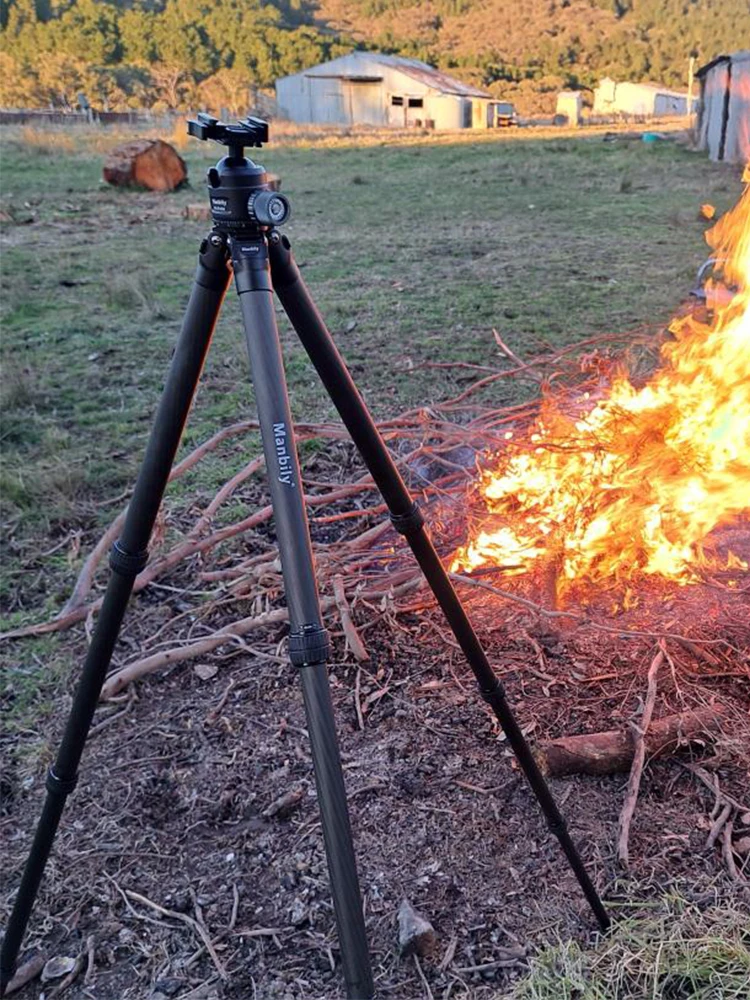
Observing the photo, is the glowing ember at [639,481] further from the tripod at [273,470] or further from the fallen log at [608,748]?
the tripod at [273,470]

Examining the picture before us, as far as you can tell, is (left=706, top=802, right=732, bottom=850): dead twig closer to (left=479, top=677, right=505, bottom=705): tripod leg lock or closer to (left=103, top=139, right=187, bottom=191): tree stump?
(left=479, top=677, right=505, bottom=705): tripod leg lock

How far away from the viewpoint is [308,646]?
3.67ft

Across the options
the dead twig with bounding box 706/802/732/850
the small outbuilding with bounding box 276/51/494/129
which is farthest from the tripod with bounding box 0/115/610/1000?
the small outbuilding with bounding box 276/51/494/129

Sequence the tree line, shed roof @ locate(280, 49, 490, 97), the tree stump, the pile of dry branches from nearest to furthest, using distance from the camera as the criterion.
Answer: the pile of dry branches
the tree stump
shed roof @ locate(280, 49, 490, 97)
the tree line

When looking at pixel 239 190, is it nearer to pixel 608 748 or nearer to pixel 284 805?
pixel 284 805

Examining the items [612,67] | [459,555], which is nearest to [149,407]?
[459,555]

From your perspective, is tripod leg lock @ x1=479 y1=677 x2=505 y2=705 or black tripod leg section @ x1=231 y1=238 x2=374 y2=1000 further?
tripod leg lock @ x1=479 y1=677 x2=505 y2=705

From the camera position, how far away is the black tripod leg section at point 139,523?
1.29 metres

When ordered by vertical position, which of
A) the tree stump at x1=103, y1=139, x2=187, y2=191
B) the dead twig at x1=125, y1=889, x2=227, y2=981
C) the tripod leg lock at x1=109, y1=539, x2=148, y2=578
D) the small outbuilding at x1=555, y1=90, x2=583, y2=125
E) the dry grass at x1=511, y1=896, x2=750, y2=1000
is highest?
the small outbuilding at x1=555, y1=90, x2=583, y2=125

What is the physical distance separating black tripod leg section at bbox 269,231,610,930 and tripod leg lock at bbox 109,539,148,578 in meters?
0.46

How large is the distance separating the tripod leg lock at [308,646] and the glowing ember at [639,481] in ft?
5.64

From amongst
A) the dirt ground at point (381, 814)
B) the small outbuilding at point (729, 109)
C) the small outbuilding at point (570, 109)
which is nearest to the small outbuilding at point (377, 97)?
the small outbuilding at point (570, 109)

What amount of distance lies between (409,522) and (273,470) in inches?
16.1

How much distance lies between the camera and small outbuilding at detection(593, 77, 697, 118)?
4719cm
